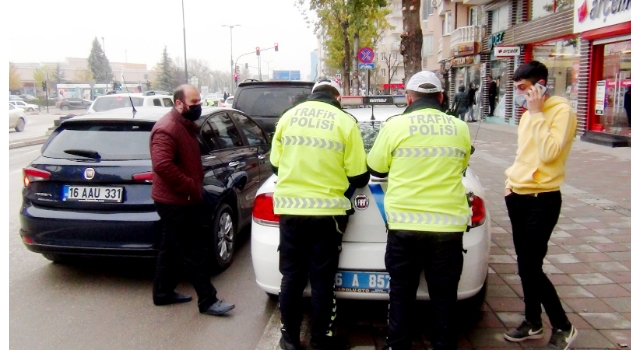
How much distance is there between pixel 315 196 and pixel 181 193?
51.3 inches

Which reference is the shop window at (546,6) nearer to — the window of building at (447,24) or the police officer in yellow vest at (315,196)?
the window of building at (447,24)

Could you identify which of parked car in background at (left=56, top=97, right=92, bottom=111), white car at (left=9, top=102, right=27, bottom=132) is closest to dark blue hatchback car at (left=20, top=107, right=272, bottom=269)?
white car at (left=9, top=102, right=27, bottom=132)

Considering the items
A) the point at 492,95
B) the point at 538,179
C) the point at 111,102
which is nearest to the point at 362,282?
the point at 538,179

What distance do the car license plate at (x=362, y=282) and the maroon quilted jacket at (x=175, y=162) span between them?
1.35 meters

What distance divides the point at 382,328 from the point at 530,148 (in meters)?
1.69

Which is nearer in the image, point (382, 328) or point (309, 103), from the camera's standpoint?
point (309, 103)

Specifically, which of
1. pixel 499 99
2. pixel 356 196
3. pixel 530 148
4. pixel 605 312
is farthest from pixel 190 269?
pixel 499 99

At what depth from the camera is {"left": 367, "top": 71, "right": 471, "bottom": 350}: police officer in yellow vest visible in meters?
3.19

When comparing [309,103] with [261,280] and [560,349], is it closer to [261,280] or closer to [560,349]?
[261,280]

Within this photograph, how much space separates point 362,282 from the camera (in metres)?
3.77

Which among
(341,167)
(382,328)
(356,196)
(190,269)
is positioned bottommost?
(382,328)

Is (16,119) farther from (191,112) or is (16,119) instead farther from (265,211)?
(265,211)

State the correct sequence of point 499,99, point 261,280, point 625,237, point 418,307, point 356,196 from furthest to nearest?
point 499,99
point 625,237
point 418,307
point 261,280
point 356,196

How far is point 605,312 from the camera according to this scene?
429 cm
